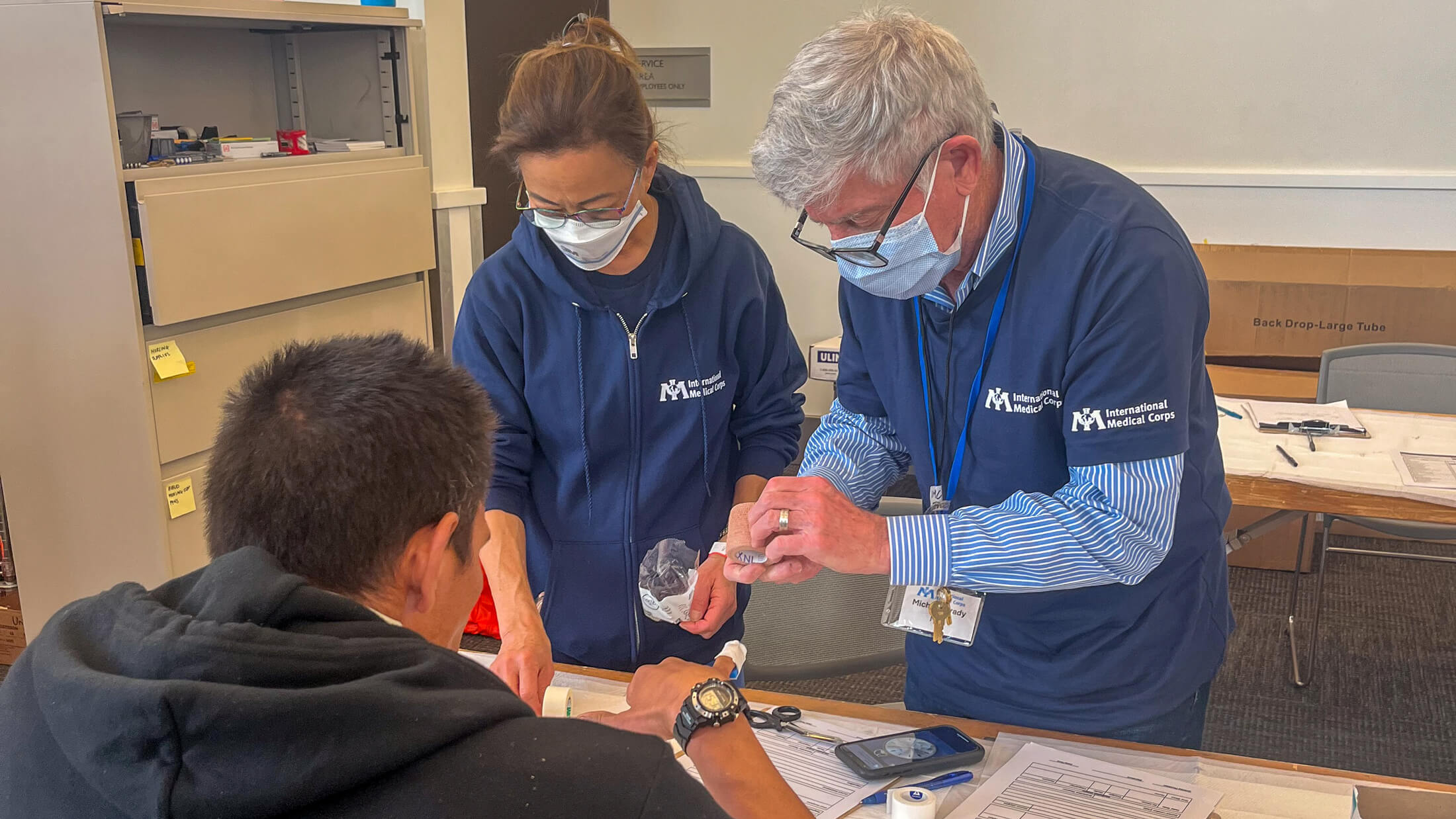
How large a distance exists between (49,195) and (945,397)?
215cm

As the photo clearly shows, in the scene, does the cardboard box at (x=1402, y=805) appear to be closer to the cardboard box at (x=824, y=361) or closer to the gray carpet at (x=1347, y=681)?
the gray carpet at (x=1347, y=681)

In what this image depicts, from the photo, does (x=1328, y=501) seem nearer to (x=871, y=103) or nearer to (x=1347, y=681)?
(x=1347, y=681)

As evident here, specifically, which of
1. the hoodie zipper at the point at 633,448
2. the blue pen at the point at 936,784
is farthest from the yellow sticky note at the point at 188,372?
the blue pen at the point at 936,784

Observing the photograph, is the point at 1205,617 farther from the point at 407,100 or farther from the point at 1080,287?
the point at 407,100

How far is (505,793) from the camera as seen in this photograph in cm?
75

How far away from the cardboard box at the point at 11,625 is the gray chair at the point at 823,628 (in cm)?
193

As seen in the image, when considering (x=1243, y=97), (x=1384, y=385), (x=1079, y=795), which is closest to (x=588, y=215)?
(x=1079, y=795)

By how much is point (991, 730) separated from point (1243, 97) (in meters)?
3.80

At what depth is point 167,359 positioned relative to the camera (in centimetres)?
252

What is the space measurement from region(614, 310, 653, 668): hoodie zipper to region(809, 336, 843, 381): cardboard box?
134 inches

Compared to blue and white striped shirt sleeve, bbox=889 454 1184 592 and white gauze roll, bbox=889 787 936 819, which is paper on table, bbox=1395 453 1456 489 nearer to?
blue and white striped shirt sleeve, bbox=889 454 1184 592

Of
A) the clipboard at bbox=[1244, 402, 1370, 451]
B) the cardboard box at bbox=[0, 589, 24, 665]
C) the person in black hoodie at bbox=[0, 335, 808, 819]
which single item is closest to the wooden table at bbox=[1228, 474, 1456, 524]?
the clipboard at bbox=[1244, 402, 1370, 451]

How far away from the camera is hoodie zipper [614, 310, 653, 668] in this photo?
5.59 feet

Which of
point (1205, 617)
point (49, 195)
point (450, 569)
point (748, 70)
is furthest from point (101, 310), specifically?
point (748, 70)
